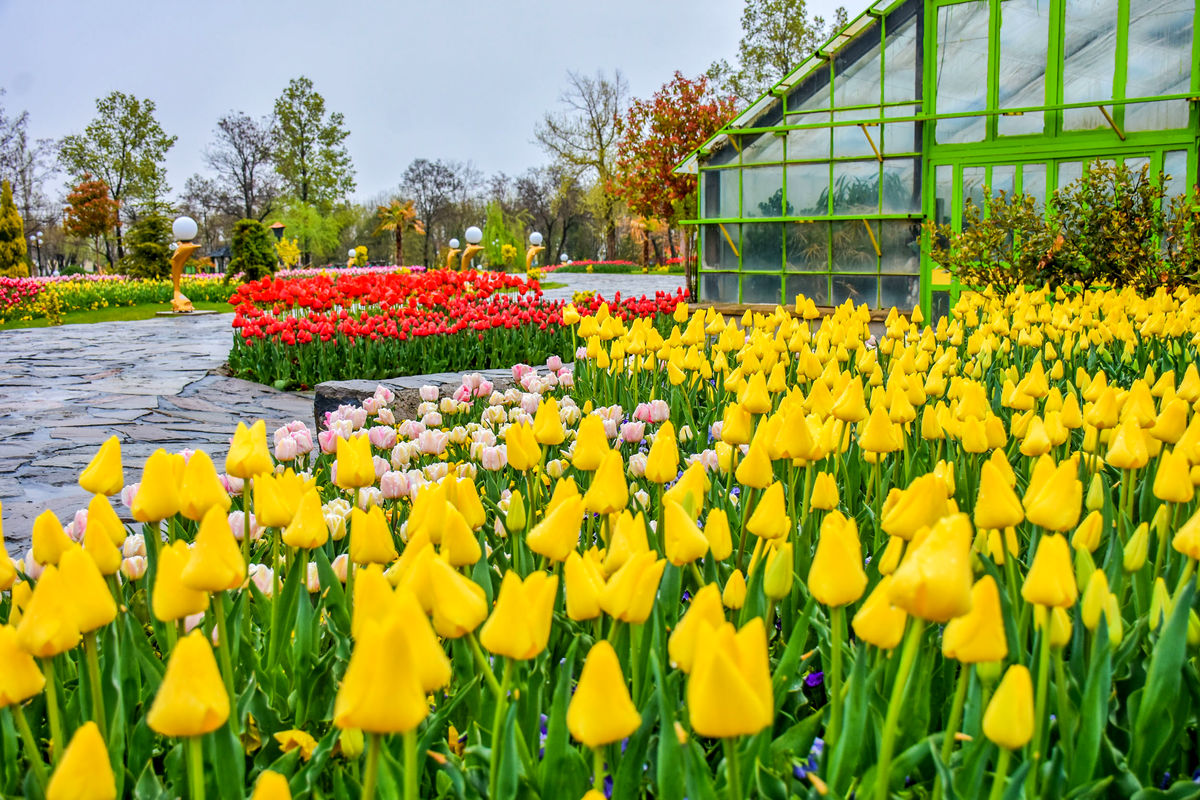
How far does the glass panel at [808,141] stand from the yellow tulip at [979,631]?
11.4m

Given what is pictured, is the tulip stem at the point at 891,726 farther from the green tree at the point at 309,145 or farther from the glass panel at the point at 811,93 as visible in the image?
the green tree at the point at 309,145

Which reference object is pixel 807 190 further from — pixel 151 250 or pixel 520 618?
pixel 151 250

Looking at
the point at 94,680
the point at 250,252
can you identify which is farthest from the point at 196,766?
the point at 250,252

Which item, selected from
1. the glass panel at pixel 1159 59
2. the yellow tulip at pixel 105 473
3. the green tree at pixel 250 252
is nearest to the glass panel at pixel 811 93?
the glass panel at pixel 1159 59

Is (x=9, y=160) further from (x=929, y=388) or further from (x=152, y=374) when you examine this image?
(x=929, y=388)

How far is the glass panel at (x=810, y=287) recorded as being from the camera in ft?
38.4

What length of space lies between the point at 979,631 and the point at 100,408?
6874mm

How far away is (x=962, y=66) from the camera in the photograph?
10711 millimetres

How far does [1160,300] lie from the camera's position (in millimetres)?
4207

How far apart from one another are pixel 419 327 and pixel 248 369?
1.82m

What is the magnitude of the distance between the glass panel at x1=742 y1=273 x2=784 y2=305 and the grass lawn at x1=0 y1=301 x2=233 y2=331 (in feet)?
35.5

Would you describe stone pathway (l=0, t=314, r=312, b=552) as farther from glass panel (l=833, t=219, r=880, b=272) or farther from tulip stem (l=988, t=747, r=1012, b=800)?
glass panel (l=833, t=219, r=880, b=272)

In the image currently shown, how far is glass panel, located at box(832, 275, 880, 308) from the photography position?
11.3m

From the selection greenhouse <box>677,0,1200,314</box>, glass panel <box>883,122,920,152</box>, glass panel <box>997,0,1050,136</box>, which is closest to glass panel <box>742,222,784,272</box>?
greenhouse <box>677,0,1200,314</box>
